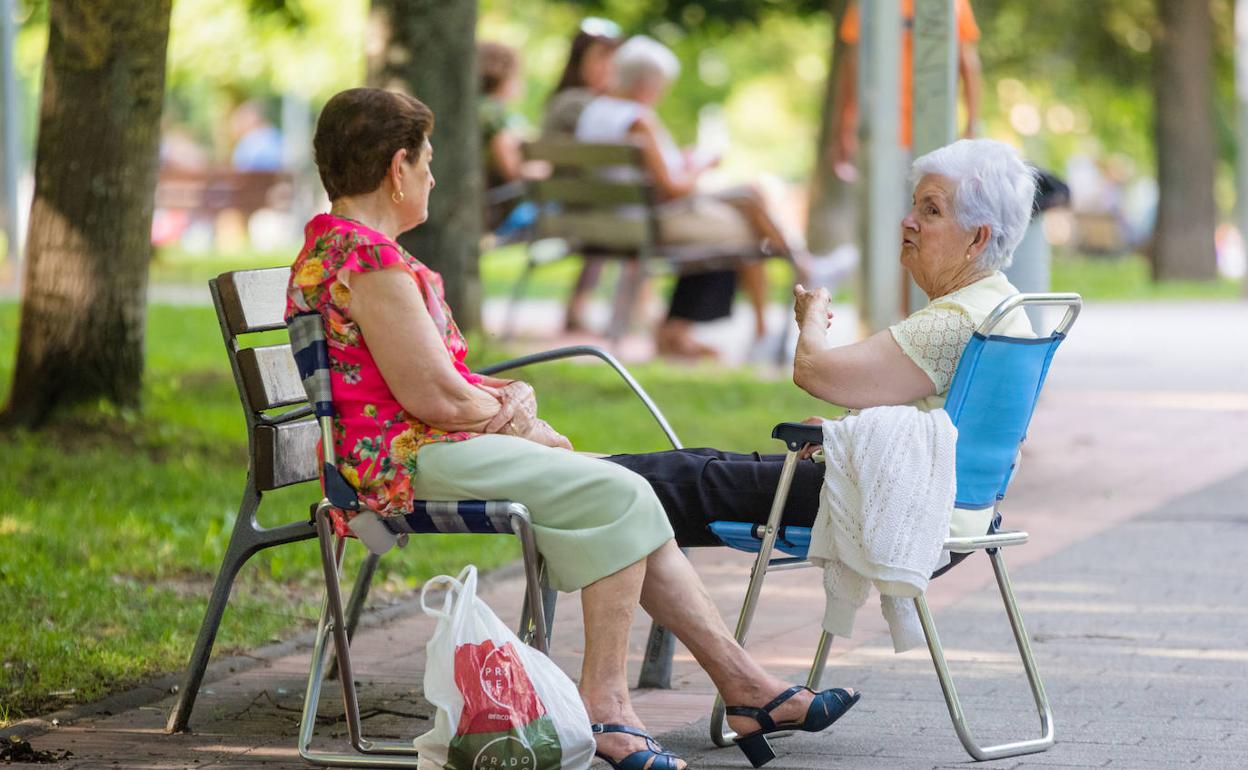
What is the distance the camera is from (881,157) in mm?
10531

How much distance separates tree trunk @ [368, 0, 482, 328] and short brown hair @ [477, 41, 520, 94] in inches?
128

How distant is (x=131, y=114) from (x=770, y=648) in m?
4.03

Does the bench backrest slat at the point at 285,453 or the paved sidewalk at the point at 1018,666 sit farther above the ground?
the bench backrest slat at the point at 285,453

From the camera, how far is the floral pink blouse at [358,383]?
4051mm

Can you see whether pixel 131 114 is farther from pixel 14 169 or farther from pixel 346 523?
pixel 14 169

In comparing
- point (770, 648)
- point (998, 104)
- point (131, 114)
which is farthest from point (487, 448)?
point (998, 104)

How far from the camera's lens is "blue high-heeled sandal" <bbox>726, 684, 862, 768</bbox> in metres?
4.16

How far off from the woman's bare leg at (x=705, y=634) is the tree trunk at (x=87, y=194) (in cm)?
463

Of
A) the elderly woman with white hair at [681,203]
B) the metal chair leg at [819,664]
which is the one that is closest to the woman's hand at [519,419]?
the metal chair leg at [819,664]

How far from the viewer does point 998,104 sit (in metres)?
33.9

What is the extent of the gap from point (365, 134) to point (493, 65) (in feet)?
31.8

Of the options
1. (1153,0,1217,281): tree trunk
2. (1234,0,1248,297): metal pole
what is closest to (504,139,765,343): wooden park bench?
(1234,0,1248,297): metal pole

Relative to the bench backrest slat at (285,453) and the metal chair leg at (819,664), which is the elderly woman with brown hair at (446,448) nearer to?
the metal chair leg at (819,664)

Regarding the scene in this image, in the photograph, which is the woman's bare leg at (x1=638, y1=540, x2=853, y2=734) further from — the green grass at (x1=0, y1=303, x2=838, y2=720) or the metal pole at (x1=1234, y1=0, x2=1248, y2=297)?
the metal pole at (x1=1234, y1=0, x2=1248, y2=297)
